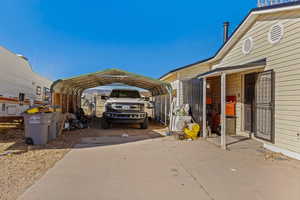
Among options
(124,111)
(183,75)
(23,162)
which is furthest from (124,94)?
(23,162)

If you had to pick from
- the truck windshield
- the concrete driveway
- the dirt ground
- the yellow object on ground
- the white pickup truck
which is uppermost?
the truck windshield

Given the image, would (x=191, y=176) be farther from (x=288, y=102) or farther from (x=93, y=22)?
(x=93, y=22)

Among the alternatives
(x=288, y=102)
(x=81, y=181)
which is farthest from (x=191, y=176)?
(x=288, y=102)

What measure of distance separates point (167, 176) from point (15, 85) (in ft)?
27.2

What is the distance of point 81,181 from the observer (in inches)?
135

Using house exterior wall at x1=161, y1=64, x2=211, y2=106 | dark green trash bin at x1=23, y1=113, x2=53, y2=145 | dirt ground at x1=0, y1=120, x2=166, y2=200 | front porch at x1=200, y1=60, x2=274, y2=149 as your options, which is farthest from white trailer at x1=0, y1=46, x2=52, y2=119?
front porch at x1=200, y1=60, x2=274, y2=149

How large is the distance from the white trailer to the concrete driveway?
14.2 feet

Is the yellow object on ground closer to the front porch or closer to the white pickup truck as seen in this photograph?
the front porch

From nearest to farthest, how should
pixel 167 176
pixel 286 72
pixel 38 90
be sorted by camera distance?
pixel 167 176
pixel 286 72
pixel 38 90

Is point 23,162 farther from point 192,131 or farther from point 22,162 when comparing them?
point 192,131

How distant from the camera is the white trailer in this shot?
7543 mm

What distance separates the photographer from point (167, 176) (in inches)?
147

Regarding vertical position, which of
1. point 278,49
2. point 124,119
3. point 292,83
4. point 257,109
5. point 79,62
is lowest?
Answer: point 124,119

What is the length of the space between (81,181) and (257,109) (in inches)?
242
